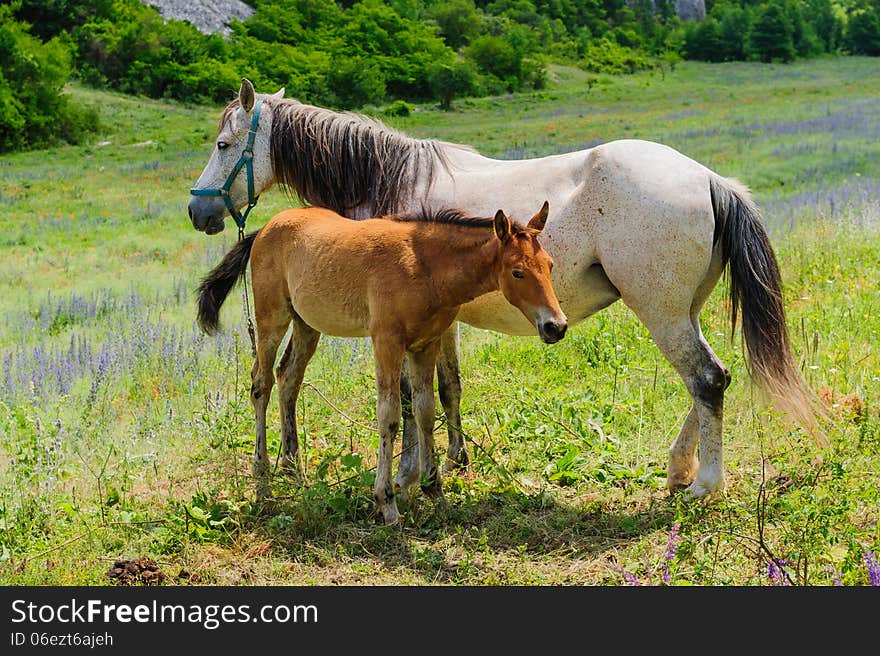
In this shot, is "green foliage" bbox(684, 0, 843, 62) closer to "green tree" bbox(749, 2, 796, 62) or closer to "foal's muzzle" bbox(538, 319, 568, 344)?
"green tree" bbox(749, 2, 796, 62)

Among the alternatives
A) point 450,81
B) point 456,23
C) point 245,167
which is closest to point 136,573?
point 245,167

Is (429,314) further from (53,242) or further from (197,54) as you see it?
(197,54)

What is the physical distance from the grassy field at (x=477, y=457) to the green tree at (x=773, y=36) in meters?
85.2

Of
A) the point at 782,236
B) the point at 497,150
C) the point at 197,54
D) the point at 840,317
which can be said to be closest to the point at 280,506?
the point at 840,317

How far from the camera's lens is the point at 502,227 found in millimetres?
4246

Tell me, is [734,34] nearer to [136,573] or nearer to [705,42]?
[705,42]

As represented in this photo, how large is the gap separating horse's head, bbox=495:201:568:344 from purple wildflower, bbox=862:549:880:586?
5.50ft

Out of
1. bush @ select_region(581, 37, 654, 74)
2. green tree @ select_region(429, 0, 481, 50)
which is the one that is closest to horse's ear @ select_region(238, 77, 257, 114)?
bush @ select_region(581, 37, 654, 74)

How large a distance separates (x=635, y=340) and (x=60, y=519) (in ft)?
16.0

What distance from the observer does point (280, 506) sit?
17.1ft

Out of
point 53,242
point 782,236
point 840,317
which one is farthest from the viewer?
point 53,242

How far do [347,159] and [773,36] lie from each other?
310 ft

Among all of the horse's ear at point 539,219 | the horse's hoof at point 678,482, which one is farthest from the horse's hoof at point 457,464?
the horse's ear at point 539,219

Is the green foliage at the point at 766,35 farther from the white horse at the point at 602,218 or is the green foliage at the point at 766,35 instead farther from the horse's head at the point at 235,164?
the horse's head at the point at 235,164
